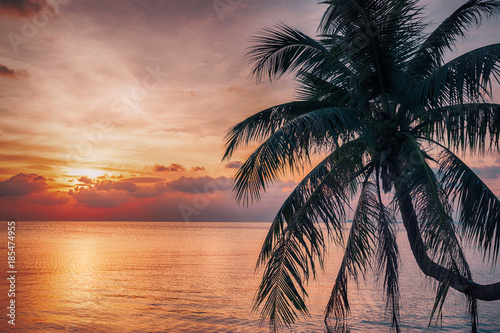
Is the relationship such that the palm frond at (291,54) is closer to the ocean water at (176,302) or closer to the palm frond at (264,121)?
the palm frond at (264,121)

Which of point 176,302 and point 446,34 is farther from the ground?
point 446,34

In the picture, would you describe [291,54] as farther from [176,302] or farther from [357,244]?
[176,302]

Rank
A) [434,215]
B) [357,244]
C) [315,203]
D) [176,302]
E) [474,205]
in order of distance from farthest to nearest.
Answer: [176,302] < [357,244] < [315,203] < [474,205] < [434,215]

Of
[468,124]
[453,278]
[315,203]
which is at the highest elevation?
[468,124]

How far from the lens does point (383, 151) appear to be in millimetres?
6684

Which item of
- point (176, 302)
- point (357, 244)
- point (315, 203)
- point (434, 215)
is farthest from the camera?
point (176, 302)

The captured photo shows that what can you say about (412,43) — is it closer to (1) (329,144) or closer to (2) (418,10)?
(2) (418,10)

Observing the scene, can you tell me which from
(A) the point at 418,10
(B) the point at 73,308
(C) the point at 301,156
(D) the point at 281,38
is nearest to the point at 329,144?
(C) the point at 301,156

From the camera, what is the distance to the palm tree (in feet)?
18.7

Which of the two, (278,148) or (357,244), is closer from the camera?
(278,148)

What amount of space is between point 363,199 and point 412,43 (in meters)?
3.08

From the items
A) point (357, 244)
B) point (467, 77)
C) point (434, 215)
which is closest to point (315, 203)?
point (357, 244)

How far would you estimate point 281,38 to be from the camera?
739 centimetres

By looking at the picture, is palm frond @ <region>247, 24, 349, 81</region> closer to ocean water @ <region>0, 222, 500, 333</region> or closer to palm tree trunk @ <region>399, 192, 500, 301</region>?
palm tree trunk @ <region>399, 192, 500, 301</region>
